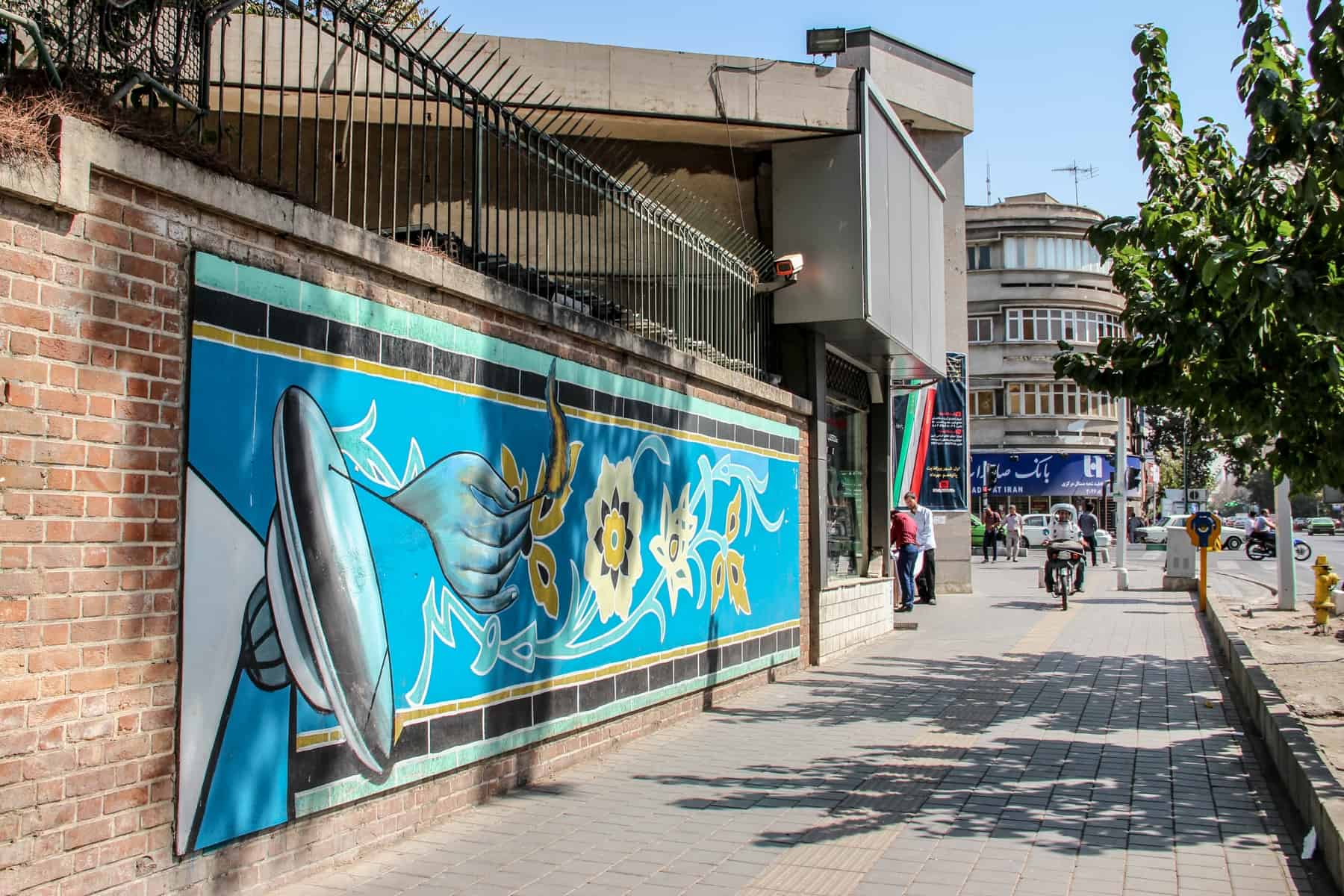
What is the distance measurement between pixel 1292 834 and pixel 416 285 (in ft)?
16.8

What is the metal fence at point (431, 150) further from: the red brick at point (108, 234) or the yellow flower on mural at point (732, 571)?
the yellow flower on mural at point (732, 571)

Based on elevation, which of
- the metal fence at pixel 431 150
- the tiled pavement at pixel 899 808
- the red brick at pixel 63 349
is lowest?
the tiled pavement at pixel 899 808

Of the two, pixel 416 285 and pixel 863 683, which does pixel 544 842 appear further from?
pixel 863 683

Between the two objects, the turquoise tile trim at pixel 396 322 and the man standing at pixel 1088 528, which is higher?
the turquoise tile trim at pixel 396 322

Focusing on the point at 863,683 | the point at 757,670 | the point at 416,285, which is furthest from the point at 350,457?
the point at 863,683

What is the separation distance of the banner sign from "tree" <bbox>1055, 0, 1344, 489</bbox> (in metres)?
8.84

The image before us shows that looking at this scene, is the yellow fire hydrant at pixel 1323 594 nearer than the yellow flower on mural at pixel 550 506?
No

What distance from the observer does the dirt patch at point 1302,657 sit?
8.77 m

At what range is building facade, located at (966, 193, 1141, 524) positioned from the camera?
5200cm

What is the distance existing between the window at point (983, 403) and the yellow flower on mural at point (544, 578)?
4807 cm

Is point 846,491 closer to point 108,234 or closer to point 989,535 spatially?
point 108,234

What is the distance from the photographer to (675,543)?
9008 mm

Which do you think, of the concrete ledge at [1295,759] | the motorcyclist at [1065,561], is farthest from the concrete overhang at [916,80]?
the concrete ledge at [1295,759]

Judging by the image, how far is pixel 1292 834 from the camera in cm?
609
